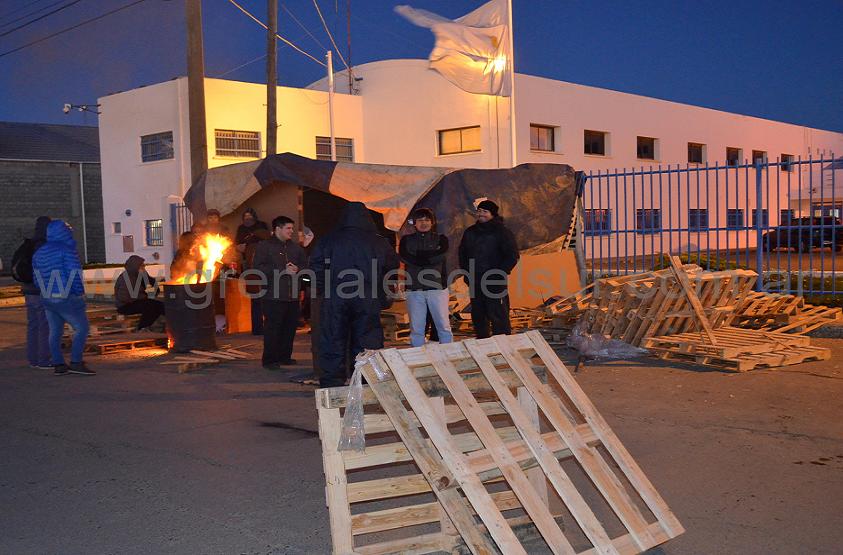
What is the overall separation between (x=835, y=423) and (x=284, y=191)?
9.78 m

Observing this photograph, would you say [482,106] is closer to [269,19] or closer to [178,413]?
[269,19]

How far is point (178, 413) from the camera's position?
786cm

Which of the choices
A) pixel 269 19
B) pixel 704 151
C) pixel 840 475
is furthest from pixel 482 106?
pixel 840 475

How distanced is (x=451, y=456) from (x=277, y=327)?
6.49 meters

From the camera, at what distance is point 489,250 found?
984 cm

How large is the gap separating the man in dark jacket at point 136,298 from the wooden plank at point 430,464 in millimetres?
10019

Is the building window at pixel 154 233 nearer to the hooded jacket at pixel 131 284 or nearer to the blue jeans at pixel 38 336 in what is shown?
the hooded jacket at pixel 131 284

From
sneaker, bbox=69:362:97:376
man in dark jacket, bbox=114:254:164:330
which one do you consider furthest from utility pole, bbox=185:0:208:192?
sneaker, bbox=69:362:97:376

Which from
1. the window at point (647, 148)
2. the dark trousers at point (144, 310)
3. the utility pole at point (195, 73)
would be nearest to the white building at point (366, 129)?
the window at point (647, 148)

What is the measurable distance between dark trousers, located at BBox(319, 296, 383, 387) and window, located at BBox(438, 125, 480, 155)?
747 inches

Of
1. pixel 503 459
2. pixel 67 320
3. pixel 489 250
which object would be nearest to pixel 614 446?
pixel 503 459

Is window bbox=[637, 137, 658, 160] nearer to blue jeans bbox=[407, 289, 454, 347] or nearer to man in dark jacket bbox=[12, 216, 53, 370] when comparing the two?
blue jeans bbox=[407, 289, 454, 347]

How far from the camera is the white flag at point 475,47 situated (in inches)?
716

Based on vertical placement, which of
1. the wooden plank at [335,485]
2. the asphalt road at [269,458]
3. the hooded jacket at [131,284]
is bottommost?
the asphalt road at [269,458]
